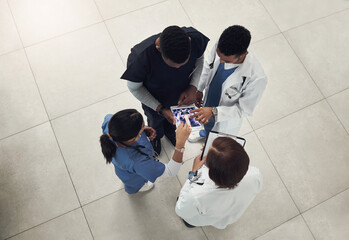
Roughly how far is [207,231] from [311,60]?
2.06 m

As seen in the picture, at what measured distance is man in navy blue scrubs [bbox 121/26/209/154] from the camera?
1447 mm

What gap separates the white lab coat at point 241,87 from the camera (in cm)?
164

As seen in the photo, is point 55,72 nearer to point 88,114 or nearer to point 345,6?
point 88,114

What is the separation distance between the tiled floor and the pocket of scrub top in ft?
3.15

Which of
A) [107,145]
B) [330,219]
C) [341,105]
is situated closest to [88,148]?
[107,145]

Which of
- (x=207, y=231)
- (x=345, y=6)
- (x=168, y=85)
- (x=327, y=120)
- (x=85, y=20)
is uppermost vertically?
(x=168, y=85)

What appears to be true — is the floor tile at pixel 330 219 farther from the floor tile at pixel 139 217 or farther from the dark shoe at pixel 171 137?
the dark shoe at pixel 171 137

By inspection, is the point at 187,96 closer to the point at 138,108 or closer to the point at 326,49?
the point at 138,108

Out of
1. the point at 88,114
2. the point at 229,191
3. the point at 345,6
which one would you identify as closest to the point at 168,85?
Answer: the point at 229,191

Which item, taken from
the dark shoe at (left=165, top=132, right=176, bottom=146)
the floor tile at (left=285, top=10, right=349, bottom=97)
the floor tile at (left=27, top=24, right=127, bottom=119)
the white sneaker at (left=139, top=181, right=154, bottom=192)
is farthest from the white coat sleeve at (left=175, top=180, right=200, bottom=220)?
the floor tile at (left=285, top=10, right=349, bottom=97)

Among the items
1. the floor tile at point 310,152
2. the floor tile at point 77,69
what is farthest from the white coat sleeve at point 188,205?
the floor tile at point 77,69

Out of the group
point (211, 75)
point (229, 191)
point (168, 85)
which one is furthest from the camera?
point (211, 75)

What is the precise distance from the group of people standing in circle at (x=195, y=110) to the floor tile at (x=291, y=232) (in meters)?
0.81

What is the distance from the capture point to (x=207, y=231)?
7.70ft
